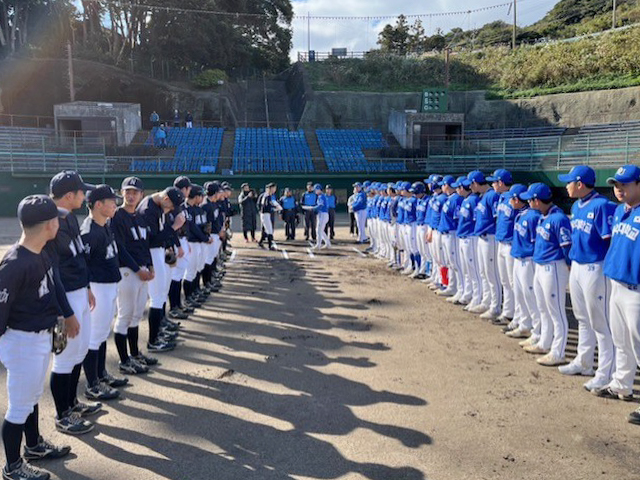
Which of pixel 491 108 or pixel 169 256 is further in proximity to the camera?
pixel 491 108

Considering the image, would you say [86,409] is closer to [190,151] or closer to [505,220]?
[505,220]

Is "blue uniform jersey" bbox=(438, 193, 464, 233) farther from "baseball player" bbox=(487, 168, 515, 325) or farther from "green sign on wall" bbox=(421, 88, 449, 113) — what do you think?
"green sign on wall" bbox=(421, 88, 449, 113)

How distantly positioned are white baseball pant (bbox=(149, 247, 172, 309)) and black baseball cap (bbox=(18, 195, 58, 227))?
309cm

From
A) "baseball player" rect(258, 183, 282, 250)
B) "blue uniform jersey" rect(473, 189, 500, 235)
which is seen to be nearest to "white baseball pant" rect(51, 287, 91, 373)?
"blue uniform jersey" rect(473, 189, 500, 235)

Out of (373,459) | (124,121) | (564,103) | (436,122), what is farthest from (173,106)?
(373,459)

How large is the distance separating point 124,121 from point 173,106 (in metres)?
8.34

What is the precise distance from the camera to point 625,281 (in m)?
5.16

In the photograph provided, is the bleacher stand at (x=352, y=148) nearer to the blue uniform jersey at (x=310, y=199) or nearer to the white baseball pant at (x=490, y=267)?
the blue uniform jersey at (x=310, y=199)

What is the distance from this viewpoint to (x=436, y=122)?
3506 cm

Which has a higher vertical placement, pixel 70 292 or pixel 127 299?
pixel 70 292

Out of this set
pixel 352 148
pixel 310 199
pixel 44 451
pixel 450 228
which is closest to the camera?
pixel 44 451

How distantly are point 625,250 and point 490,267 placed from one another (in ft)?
12.8

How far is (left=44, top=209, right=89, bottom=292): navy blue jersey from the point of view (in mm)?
4871

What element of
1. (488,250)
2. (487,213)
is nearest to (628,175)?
(487,213)
